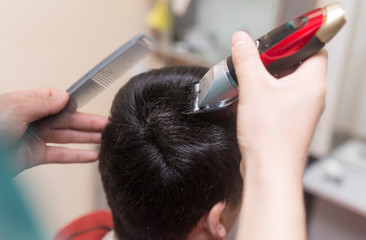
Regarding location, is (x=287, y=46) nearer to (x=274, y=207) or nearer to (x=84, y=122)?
(x=274, y=207)

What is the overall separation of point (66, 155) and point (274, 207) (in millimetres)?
555

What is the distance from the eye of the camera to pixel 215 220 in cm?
58

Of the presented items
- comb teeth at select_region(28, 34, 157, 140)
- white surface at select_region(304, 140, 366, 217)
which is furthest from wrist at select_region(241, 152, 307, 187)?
white surface at select_region(304, 140, 366, 217)

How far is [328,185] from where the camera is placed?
4.11 feet

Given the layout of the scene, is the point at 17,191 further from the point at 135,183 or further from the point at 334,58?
the point at 334,58

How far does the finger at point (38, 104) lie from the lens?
2.11 feet

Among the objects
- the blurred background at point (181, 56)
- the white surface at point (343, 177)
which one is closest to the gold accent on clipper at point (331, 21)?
the blurred background at point (181, 56)

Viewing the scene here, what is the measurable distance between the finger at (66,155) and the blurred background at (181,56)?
33cm

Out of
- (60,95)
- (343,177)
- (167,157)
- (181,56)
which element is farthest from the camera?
(181,56)

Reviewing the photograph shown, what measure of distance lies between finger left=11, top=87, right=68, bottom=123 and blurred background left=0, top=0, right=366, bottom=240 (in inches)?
16.2

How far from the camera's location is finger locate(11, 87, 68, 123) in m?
0.64

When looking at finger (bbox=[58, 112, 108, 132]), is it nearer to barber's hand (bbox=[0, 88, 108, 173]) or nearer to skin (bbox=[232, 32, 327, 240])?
barber's hand (bbox=[0, 88, 108, 173])

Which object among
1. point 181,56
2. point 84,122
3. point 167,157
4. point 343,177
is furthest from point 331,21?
point 181,56

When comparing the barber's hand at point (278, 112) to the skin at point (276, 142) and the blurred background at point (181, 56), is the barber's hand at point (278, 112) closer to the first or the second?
the skin at point (276, 142)
